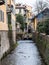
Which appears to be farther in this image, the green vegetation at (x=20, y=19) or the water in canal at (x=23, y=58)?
the green vegetation at (x=20, y=19)

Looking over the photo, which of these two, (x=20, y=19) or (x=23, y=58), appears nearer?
(x=23, y=58)

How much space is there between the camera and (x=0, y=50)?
2216 cm

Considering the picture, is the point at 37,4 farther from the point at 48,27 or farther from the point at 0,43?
the point at 0,43

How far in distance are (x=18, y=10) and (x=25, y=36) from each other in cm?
2094

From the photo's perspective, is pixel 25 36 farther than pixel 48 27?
Yes

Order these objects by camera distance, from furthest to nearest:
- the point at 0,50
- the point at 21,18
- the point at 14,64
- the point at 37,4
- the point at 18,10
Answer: the point at 18,10
the point at 37,4
the point at 21,18
the point at 0,50
the point at 14,64

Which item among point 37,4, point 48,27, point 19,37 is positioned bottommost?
point 19,37

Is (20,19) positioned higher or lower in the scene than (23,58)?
higher

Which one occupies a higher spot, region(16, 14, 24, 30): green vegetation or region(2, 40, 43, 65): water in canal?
region(16, 14, 24, 30): green vegetation

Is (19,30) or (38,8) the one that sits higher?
(38,8)

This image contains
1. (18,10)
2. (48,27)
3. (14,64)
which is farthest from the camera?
(18,10)

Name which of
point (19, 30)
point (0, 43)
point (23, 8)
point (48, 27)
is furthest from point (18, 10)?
point (0, 43)

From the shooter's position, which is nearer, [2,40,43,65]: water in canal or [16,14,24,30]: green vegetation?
[2,40,43,65]: water in canal

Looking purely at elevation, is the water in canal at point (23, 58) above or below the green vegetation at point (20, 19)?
below
